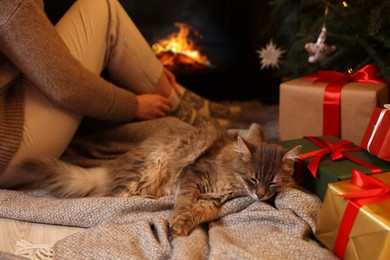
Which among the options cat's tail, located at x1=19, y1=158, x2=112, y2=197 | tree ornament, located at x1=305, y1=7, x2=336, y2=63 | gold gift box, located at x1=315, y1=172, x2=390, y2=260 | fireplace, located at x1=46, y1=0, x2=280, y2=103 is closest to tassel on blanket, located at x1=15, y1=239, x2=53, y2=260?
cat's tail, located at x1=19, y1=158, x2=112, y2=197

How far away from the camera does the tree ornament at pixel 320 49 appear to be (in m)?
1.62

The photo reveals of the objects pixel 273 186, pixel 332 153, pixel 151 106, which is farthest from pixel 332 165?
pixel 151 106

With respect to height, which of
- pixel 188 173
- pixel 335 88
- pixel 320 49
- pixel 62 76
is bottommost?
pixel 188 173

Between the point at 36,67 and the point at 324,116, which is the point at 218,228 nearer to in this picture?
the point at 324,116

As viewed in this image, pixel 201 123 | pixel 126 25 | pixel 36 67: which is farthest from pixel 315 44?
pixel 36 67

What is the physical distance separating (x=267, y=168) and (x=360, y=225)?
1.02 ft

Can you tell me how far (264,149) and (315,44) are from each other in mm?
689

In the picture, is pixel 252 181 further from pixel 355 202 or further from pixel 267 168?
pixel 355 202

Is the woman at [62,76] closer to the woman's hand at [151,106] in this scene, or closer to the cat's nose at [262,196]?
the woman's hand at [151,106]

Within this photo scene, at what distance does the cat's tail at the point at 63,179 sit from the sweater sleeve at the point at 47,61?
21 cm

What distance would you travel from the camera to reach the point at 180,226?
1075 mm

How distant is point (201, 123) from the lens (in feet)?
6.14

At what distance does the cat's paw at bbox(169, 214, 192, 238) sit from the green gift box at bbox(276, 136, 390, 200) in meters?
0.38

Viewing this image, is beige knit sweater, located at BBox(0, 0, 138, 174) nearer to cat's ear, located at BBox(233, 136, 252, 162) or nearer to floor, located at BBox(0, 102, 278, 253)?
floor, located at BBox(0, 102, 278, 253)
